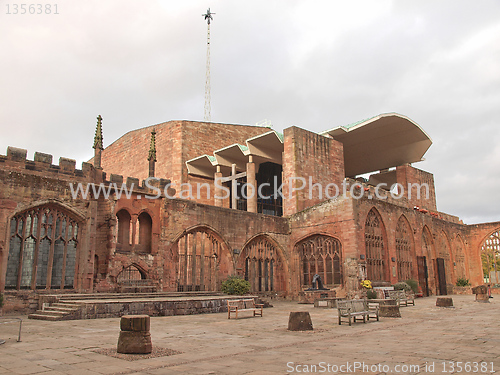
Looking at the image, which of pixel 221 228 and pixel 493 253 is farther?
pixel 493 253

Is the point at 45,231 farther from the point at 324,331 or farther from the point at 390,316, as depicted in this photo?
the point at 390,316

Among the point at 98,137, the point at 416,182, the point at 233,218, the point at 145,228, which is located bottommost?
the point at 145,228

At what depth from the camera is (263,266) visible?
22812mm

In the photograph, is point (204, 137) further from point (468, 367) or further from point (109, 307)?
point (468, 367)

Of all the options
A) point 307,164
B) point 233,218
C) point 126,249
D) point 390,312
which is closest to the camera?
point 390,312

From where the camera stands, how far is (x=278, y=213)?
35781mm

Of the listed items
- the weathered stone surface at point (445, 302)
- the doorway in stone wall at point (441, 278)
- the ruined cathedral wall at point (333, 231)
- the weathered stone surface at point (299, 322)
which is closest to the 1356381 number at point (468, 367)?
the weathered stone surface at point (299, 322)

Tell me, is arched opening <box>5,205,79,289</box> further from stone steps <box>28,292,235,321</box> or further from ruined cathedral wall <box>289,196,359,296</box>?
ruined cathedral wall <box>289,196,359,296</box>

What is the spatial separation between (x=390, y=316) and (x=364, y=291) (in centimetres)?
707

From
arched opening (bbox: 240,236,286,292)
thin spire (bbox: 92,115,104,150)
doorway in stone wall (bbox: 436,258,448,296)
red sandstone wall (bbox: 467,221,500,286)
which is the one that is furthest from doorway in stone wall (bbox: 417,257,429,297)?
thin spire (bbox: 92,115,104,150)

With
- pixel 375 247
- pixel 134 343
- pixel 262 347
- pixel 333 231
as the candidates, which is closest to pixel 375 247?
pixel 375 247

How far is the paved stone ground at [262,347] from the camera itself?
555 cm

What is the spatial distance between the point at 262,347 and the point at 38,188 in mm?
10798

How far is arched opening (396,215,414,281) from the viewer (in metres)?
24.0
